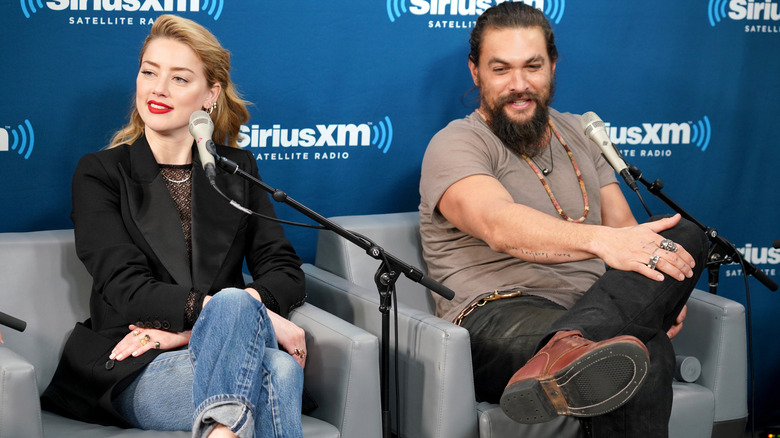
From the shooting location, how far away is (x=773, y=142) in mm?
3859

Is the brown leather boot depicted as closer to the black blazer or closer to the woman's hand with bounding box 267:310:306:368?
the woman's hand with bounding box 267:310:306:368

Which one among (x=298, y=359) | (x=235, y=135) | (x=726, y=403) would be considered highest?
(x=235, y=135)

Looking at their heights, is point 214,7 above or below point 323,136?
above

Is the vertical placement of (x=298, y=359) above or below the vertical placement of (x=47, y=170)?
below

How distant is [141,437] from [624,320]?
1187mm

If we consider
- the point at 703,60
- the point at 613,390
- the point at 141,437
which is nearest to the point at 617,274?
the point at 613,390

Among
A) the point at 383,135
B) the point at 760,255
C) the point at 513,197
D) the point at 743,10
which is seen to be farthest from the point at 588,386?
the point at 743,10

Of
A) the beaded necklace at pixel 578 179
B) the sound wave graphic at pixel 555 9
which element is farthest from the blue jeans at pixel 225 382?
the sound wave graphic at pixel 555 9

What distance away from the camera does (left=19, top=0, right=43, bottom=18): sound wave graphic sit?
9.32 feet

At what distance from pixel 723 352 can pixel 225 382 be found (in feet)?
5.11

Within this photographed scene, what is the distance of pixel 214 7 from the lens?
307 centimetres

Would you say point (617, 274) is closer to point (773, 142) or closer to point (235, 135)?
point (235, 135)

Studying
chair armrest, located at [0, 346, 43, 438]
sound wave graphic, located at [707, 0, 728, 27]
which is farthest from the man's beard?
chair armrest, located at [0, 346, 43, 438]

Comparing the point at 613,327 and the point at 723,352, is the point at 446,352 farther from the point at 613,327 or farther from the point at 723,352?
the point at 723,352
